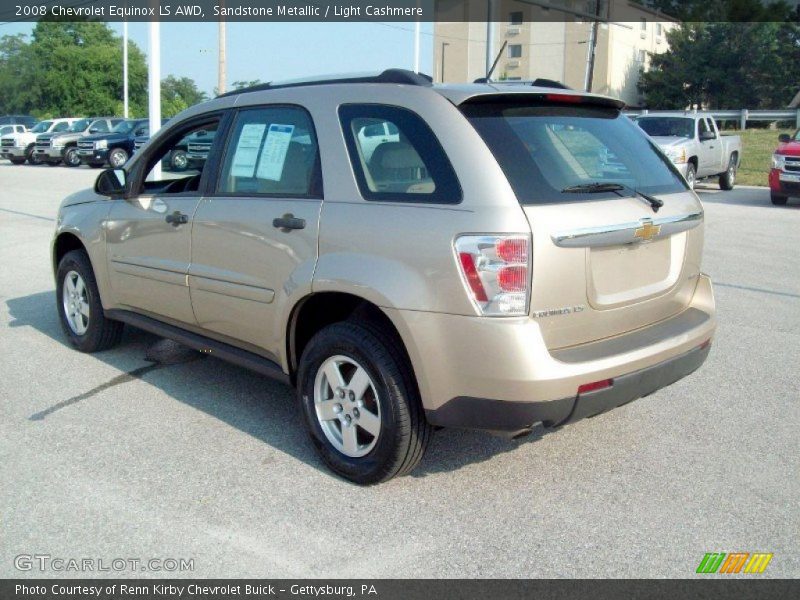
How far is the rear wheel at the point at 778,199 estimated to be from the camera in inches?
677

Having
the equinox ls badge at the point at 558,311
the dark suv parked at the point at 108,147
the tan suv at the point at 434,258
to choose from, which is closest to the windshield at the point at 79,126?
the dark suv parked at the point at 108,147

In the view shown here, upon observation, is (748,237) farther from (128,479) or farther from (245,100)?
(128,479)

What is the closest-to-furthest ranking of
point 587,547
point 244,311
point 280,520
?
point 587,547 < point 280,520 < point 244,311

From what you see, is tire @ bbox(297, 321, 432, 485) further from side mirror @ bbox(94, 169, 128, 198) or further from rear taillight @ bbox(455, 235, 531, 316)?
side mirror @ bbox(94, 169, 128, 198)

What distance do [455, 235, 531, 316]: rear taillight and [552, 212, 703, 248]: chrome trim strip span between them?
0.19 m

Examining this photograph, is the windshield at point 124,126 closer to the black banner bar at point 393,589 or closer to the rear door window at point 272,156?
the rear door window at point 272,156

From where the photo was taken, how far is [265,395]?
17.1 feet

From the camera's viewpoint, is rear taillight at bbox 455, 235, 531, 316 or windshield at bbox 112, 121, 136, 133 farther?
windshield at bbox 112, 121, 136, 133

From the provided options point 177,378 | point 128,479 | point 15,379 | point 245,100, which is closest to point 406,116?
point 245,100

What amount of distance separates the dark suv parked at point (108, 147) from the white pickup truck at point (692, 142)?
17.9 metres

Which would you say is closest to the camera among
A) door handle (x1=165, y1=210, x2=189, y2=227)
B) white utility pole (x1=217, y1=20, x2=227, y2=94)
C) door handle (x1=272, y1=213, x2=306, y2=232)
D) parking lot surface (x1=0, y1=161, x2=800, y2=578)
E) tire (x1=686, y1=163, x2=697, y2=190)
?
parking lot surface (x1=0, y1=161, x2=800, y2=578)

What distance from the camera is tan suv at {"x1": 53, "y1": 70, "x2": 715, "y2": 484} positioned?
3.39m

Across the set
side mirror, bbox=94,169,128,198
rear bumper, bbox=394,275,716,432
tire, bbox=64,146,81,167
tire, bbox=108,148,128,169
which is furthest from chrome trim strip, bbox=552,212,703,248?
tire, bbox=64,146,81,167

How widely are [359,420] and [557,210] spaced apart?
1.36 meters
